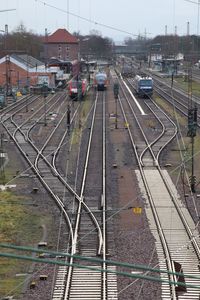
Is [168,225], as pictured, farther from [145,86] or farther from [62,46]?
[62,46]

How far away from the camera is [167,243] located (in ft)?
38.9

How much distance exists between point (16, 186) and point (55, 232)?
4857 mm

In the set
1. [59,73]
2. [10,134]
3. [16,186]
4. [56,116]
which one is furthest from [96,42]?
[16,186]

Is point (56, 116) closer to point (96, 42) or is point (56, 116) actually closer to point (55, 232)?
point (55, 232)

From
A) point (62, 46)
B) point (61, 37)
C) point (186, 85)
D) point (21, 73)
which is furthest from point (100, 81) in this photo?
point (61, 37)

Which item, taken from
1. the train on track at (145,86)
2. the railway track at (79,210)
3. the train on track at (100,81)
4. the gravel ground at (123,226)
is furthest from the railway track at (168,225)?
the train on track at (100,81)

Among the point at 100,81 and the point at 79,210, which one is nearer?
the point at 79,210

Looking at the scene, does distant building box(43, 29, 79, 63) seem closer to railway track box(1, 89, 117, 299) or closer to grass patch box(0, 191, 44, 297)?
railway track box(1, 89, 117, 299)

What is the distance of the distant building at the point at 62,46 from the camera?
80.4m

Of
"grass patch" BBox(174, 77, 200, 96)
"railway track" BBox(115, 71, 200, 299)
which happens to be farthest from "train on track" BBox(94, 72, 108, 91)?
"railway track" BBox(115, 71, 200, 299)

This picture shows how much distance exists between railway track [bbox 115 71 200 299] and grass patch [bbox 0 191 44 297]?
258cm

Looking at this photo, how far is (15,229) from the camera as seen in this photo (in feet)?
42.4

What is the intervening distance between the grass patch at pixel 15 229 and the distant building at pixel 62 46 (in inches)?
2400

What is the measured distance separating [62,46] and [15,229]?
74.6 m
